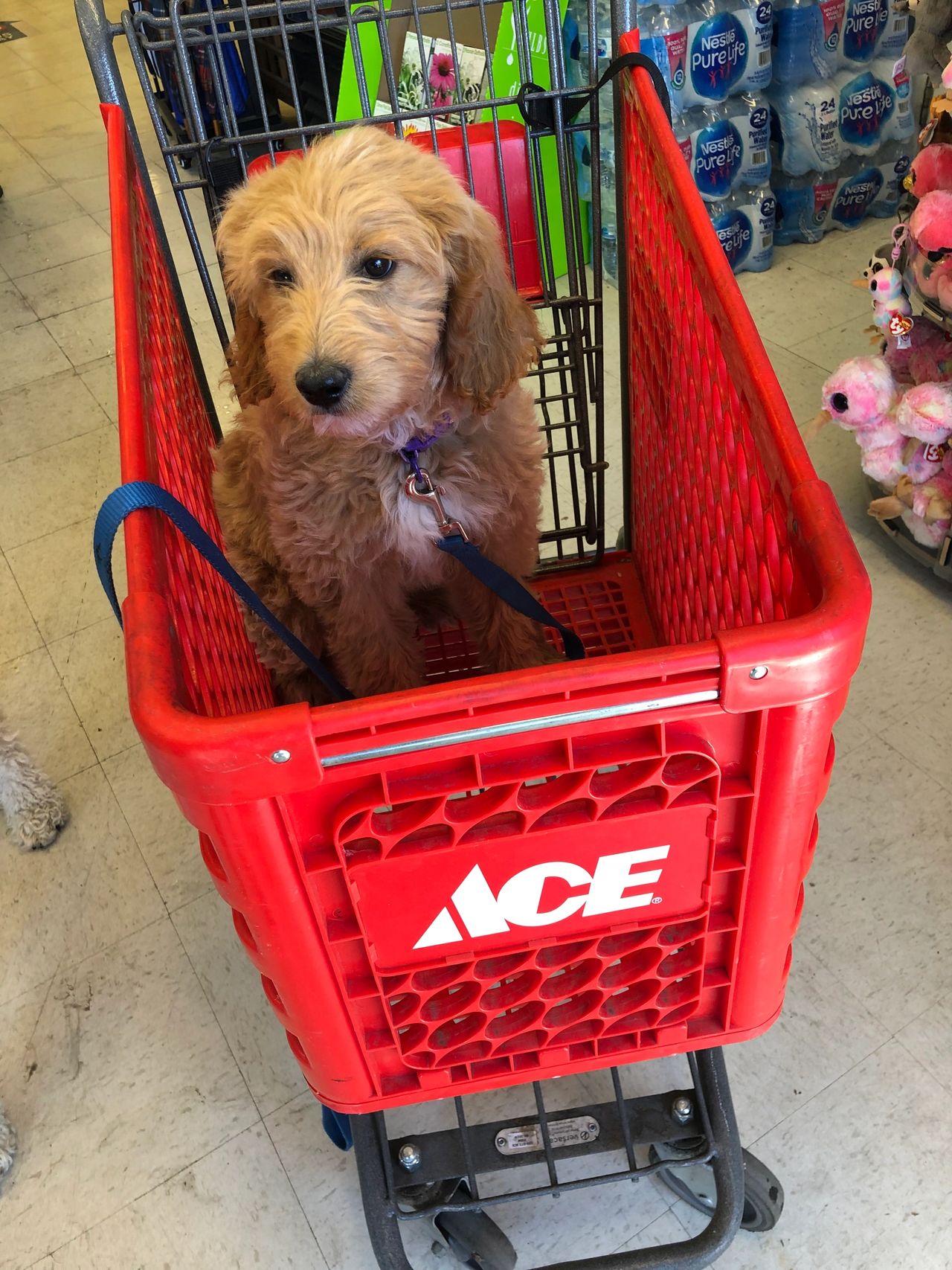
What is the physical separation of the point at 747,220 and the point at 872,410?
3.95 feet

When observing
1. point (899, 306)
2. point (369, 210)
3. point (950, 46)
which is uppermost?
point (369, 210)

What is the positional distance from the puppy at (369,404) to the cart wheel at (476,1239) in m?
0.62

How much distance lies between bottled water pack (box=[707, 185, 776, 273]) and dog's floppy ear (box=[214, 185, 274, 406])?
1939 millimetres

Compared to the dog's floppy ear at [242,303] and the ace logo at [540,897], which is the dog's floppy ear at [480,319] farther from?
the ace logo at [540,897]

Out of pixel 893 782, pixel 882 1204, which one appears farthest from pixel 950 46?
pixel 882 1204

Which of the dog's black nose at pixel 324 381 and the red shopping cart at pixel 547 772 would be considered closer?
the red shopping cart at pixel 547 772

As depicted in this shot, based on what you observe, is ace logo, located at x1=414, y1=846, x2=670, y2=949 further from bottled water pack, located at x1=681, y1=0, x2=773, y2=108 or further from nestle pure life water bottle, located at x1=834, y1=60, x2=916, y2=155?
nestle pure life water bottle, located at x1=834, y1=60, x2=916, y2=155

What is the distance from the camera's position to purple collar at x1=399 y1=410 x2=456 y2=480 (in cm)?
112

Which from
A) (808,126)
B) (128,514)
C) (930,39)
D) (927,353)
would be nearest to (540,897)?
(128,514)

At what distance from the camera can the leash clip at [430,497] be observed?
1.11 metres

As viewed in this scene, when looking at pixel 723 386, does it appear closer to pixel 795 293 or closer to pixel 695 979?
pixel 695 979

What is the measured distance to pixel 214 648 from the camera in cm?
89

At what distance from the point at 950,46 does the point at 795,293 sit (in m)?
1.03

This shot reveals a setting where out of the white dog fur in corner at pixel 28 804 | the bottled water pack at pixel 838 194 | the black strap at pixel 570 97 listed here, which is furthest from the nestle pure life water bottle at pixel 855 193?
the white dog fur in corner at pixel 28 804
